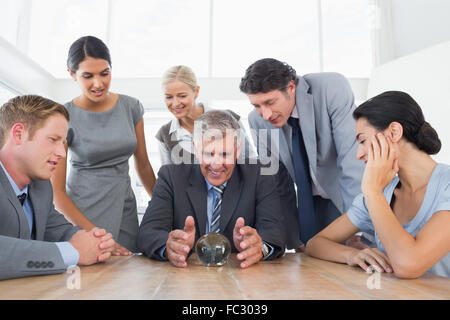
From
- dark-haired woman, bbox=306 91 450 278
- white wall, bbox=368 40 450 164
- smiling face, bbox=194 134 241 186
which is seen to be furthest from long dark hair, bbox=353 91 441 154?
white wall, bbox=368 40 450 164

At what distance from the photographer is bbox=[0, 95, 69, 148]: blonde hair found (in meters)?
1.39

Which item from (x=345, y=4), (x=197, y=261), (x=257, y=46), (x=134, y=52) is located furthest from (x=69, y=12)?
(x=197, y=261)

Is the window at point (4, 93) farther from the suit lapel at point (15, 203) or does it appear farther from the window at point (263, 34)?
the suit lapel at point (15, 203)

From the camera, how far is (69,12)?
590cm

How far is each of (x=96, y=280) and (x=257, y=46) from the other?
5.51m

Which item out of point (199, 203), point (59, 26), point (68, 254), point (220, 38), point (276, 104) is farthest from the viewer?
point (220, 38)

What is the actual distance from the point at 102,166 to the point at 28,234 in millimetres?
958

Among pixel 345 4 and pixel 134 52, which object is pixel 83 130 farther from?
pixel 345 4

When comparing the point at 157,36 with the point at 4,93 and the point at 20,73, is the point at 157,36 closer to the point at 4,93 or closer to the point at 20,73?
the point at 20,73

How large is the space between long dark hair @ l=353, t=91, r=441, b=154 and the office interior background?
4162 mm

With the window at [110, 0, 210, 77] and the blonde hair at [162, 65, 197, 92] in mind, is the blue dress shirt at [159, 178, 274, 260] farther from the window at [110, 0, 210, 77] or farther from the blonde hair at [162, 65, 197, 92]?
the window at [110, 0, 210, 77]

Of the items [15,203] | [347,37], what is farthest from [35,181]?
[347,37]

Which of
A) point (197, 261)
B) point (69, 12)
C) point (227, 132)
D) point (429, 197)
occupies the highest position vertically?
point (69, 12)

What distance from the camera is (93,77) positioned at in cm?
209
